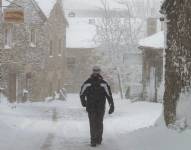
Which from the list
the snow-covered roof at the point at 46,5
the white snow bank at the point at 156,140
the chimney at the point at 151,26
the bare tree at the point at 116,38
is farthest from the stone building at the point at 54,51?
the white snow bank at the point at 156,140

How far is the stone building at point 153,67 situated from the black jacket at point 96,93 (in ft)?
71.3

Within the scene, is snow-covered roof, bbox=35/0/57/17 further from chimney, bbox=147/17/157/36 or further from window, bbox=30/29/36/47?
chimney, bbox=147/17/157/36

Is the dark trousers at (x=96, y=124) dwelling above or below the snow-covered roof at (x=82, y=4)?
below

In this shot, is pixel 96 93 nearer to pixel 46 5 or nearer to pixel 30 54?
pixel 30 54

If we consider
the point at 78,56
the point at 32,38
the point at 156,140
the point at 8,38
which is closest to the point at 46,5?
the point at 32,38

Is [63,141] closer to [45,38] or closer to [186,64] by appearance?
[186,64]

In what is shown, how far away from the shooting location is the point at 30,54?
146ft

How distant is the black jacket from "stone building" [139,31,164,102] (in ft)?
71.3

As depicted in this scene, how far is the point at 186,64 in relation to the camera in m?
12.8

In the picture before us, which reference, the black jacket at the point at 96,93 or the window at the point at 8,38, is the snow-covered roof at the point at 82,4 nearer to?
the window at the point at 8,38

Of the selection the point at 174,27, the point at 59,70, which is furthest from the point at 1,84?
the point at 174,27

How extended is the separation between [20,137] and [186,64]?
519cm

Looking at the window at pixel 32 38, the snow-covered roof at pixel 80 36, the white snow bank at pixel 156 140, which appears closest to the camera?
the white snow bank at pixel 156 140

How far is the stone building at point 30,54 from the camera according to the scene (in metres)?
41.9
